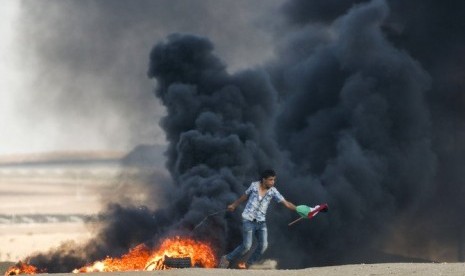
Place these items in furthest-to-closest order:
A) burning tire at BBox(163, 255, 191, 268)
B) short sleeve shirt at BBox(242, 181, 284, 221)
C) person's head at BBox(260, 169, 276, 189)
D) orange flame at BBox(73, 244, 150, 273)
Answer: orange flame at BBox(73, 244, 150, 273) < burning tire at BBox(163, 255, 191, 268) < short sleeve shirt at BBox(242, 181, 284, 221) < person's head at BBox(260, 169, 276, 189)

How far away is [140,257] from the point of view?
52312 millimetres

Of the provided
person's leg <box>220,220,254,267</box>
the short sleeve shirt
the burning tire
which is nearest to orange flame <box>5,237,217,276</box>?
the burning tire

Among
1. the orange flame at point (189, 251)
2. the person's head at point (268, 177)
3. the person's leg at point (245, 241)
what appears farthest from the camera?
the orange flame at point (189, 251)

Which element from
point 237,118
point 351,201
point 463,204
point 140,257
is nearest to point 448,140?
point 463,204

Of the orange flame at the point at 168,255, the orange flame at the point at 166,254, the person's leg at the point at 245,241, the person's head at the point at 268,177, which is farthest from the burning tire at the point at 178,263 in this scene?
the person's head at the point at 268,177

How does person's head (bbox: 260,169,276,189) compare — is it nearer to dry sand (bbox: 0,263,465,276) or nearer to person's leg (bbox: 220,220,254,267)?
person's leg (bbox: 220,220,254,267)

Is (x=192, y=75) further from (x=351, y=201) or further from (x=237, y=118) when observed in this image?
(x=351, y=201)

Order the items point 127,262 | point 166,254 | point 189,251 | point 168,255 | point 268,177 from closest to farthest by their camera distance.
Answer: point 268,177 → point 166,254 → point 168,255 → point 189,251 → point 127,262

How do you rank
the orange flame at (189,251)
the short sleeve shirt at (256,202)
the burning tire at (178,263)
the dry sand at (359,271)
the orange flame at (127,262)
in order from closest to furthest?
the dry sand at (359,271) → the short sleeve shirt at (256,202) → the burning tire at (178,263) → the orange flame at (189,251) → the orange flame at (127,262)

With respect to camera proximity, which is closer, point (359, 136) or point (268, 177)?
point (268, 177)

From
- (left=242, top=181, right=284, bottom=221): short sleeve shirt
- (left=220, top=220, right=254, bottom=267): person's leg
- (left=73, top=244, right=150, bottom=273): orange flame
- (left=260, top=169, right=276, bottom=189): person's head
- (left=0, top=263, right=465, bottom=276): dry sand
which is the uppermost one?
(left=73, top=244, right=150, bottom=273): orange flame

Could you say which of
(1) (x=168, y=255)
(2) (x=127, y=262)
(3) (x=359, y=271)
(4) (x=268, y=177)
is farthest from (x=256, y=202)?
(2) (x=127, y=262)

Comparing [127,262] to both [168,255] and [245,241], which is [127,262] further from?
[245,241]

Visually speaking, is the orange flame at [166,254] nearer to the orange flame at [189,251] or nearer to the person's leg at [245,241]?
the orange flame at [189,251]
